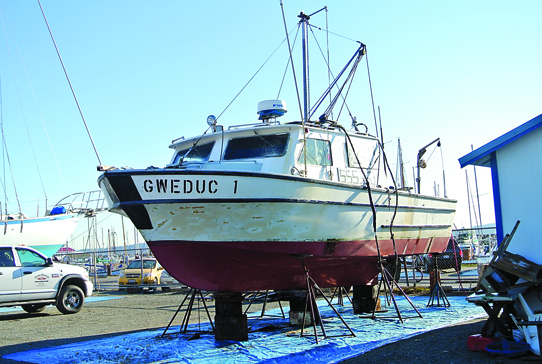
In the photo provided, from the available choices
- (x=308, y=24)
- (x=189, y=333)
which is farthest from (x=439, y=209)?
Result: (x=189, y=333)

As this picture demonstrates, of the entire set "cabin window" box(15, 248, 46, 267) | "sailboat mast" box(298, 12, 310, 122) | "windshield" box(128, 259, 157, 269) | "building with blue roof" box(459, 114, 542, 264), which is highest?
Answer: "sailboat mast" box(298, 12, 310, 122)

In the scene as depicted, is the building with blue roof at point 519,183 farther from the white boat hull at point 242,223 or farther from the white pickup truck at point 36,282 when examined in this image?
the white pickup truck at point 36,282

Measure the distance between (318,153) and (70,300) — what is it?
8.08m

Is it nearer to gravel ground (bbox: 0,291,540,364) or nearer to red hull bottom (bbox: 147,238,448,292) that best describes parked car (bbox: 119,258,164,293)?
gravel ground (bbox: 0,291,540,364)

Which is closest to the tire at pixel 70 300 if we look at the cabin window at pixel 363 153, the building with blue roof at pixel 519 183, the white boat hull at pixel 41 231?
the cabin window at pixel 363 153

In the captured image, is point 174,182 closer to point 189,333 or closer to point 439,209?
point 189,333

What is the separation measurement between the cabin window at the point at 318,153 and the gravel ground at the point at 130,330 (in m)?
3.56

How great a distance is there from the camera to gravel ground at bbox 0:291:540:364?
21.6 ft

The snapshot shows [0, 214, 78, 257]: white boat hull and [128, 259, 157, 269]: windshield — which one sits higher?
[0, 214, 78, 257]: white boat hull

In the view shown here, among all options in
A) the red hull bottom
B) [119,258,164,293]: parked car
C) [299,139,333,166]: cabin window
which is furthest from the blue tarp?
[119,258,164,293]: parked car

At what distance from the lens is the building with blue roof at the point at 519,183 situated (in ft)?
24.8

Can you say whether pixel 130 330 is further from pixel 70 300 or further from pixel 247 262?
pixel 70 300

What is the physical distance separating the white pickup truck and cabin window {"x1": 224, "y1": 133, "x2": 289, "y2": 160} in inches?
253

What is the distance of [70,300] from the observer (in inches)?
516
